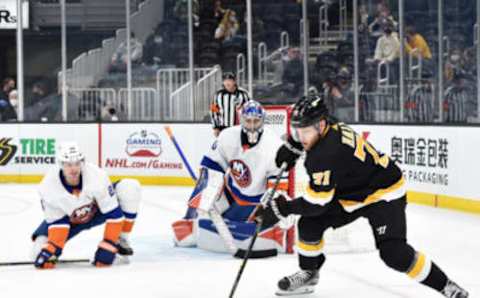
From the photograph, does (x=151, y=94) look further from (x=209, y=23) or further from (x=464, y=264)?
(x=464, y=264)

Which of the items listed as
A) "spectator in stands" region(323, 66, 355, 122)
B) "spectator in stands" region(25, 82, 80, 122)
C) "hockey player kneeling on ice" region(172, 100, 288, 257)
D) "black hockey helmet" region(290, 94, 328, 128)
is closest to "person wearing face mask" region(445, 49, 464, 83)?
"spectator in stands" region(323, 66, 355, 122)

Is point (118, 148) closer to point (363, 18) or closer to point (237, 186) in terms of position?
point (363, 18)

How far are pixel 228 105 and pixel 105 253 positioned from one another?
4418mm

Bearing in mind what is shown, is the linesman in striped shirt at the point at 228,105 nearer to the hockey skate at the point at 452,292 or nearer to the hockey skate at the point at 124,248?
A: the hockey skate at the point at 124,248

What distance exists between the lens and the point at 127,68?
14.1 m

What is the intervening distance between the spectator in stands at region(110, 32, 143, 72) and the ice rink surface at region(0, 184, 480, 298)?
5493 mm

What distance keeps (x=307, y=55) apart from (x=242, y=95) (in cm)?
304

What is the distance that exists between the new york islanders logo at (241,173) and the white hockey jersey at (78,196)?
0.96m

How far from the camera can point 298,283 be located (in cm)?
550

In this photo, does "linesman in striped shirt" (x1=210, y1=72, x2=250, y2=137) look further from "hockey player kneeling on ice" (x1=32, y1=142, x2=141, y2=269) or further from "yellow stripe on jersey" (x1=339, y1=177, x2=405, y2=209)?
"yellow stripe on jersey" (x1=339, y1=177, x2=405, y2=209)

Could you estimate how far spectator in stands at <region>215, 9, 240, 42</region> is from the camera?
14.2 metres

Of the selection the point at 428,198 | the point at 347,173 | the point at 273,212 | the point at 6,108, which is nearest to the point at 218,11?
the point at 6,108

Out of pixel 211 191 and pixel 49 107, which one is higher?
pixel 49 107

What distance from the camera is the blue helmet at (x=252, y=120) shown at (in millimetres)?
7012
